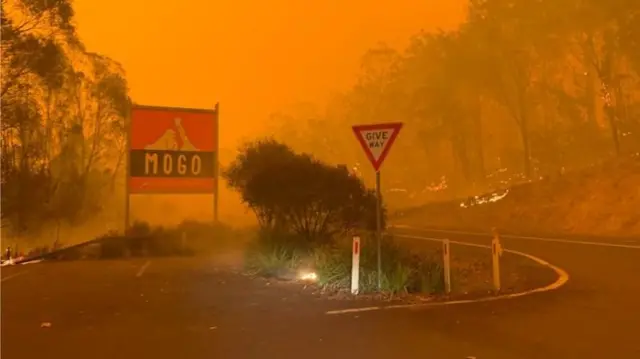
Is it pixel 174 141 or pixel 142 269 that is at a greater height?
pixel 174 141

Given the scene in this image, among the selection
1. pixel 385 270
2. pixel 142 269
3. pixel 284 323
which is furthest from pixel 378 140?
pixel 142 269

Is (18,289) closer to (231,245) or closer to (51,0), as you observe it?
(231,245)

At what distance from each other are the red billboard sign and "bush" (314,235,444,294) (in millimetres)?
14864

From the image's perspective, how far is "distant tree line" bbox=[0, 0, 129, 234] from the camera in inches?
1091

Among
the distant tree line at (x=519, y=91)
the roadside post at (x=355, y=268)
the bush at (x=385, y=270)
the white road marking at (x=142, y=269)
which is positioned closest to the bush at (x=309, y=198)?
the bush at (x=385, y=270)

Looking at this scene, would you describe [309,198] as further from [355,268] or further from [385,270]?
[355,268]

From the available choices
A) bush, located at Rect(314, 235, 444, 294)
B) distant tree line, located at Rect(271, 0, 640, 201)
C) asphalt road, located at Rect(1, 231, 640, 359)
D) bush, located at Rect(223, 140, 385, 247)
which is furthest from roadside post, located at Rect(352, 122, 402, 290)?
distant tree line, located at Rect(271, 0, 640, 201)

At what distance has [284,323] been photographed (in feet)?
32.6

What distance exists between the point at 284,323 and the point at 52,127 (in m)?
34.1

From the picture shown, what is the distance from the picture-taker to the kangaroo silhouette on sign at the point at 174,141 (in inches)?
1113

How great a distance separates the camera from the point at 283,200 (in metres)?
17.6

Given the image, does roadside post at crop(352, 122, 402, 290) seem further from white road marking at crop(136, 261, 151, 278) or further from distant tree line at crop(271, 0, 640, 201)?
distant tree line at crop(271, 0, 640, 201)

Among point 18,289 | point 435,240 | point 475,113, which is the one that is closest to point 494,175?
point 475,113

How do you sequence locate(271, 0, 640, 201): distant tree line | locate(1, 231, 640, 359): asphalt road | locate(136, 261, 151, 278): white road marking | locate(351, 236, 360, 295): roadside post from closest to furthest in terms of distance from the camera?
locate(1, 231, 640, 359): asphalt road → locate(351, 236, 360, 295): roadside post → locate(136, 261, 151, 278): white road marking → locate(271, 0, 640, 201): distant tree line
